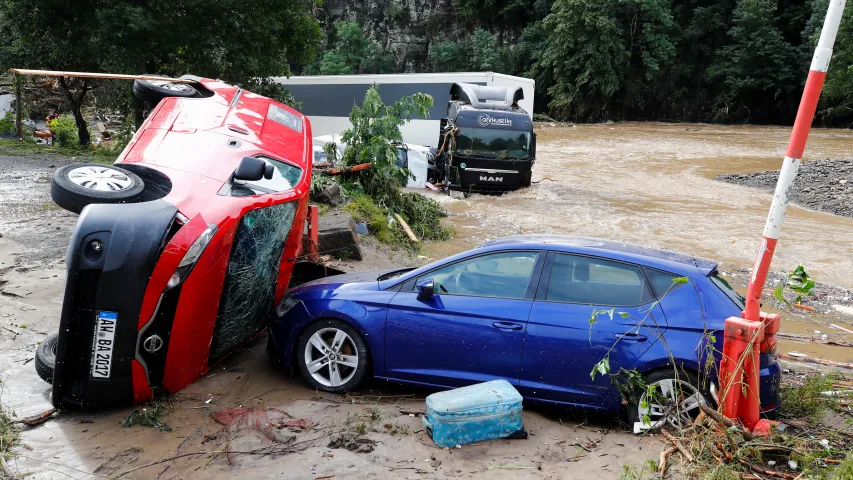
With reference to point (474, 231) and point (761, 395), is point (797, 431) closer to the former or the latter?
point (761, 395)

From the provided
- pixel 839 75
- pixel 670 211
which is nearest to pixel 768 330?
pixel 670 211

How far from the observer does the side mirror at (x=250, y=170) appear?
5816 mm

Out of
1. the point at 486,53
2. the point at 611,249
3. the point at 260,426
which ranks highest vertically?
the point at 486,53

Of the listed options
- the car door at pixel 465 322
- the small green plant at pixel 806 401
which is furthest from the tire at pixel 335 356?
the small green plant at pixel 806 401

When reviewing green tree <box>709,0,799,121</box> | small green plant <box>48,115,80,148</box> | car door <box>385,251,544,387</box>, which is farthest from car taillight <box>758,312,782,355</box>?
green tree <box>709,0,799,121</box>

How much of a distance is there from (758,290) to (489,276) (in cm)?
188

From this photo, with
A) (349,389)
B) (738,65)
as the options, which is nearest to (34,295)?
(349,389)

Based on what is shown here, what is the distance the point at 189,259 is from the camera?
5020mm

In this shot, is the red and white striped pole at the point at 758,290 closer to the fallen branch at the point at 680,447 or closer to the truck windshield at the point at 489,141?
the fallen branch at the point at 680,447

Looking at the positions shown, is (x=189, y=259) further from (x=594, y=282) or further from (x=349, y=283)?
(x=594, y=282)

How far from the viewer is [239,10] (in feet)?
68.3

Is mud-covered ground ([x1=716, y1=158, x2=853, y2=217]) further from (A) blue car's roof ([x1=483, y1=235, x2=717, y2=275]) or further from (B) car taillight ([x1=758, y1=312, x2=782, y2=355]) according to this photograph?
(B) car taillight ([x1=758, y1=312, x2=782, y2=355])

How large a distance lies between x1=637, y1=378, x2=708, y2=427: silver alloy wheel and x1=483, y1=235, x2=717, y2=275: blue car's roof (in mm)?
829

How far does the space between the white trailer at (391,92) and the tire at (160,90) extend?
14199mm
